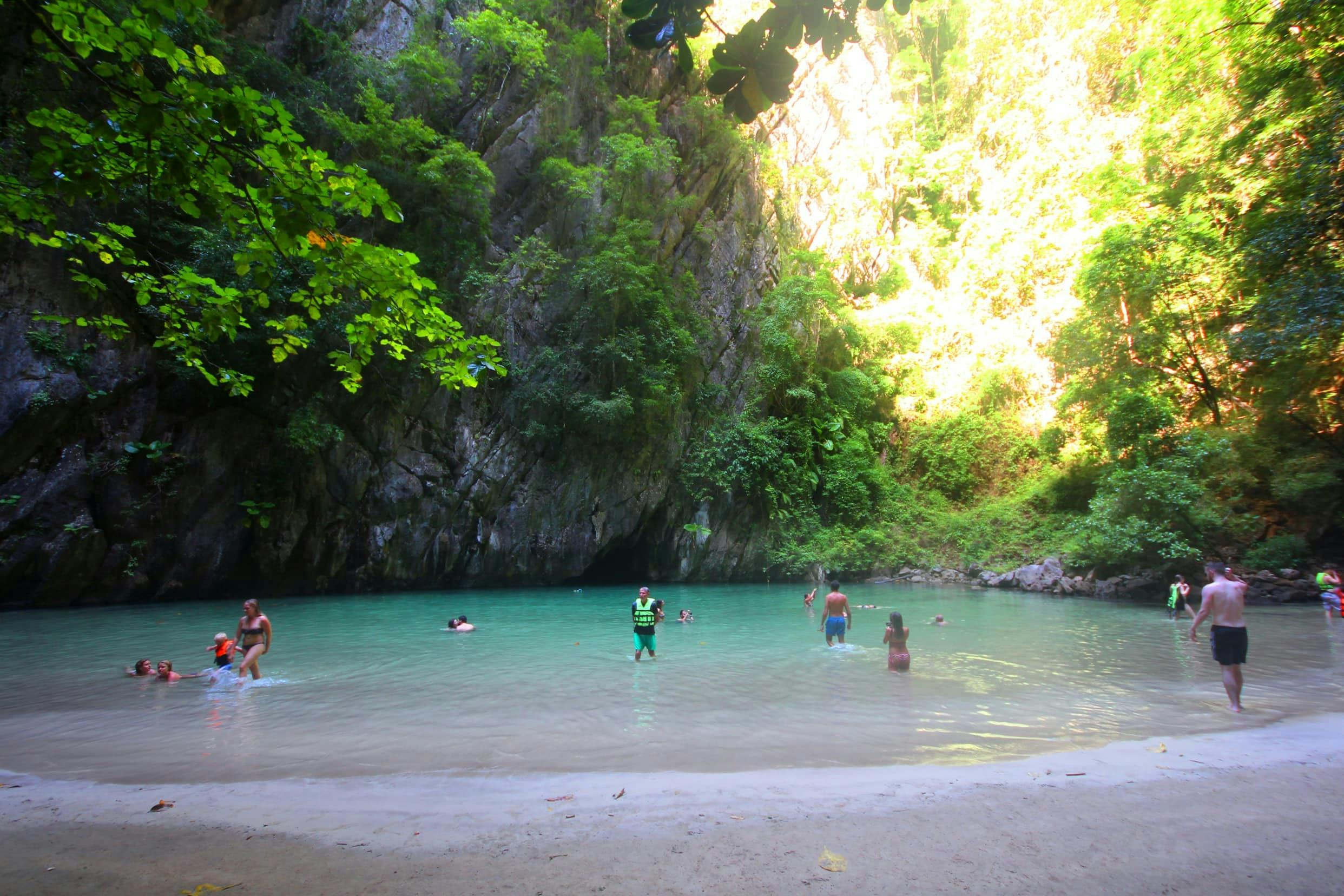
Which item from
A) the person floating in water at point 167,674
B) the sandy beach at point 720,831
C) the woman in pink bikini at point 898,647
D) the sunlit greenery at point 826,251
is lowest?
the person floating in water at point 167,674

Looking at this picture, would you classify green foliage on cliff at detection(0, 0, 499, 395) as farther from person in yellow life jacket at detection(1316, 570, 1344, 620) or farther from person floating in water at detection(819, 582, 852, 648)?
person in yellow life jacket at detection(1316, 570, 1344, 620)

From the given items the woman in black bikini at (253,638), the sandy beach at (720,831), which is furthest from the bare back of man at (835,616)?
the woman in black bikini at (253,638)

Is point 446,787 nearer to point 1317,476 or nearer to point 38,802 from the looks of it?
point 38,802

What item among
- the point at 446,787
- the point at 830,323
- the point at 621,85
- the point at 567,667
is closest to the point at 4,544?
the point at 567,667

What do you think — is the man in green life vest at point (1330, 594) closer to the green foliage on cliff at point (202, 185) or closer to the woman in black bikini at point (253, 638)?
the green foliage on cliff at point (202, 185)

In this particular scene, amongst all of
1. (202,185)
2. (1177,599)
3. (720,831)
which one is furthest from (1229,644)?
(1177,599)

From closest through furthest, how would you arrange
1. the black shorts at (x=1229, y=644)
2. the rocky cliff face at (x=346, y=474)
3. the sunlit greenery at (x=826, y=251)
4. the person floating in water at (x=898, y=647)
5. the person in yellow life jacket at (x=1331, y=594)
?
the sunlit greenery at (x=826, y=251)
the black shorts at (x=1229, y=644)
the person floating in water at (x=898, y=647)
the person in yellow life jacket at (x=1331, y=594)
the rocky cliff face at (x=346, y=474)

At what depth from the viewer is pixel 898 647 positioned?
8578 millimetres

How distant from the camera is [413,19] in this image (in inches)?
810

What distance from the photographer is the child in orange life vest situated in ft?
27.6

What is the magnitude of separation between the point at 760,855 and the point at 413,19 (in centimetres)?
2492

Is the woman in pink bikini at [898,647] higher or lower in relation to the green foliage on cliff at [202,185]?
lower

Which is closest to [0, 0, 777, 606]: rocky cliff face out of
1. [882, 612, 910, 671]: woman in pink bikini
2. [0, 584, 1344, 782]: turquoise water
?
[0, 584, 1344, 782]: turquoise water

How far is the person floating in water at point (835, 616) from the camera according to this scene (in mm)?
10531
